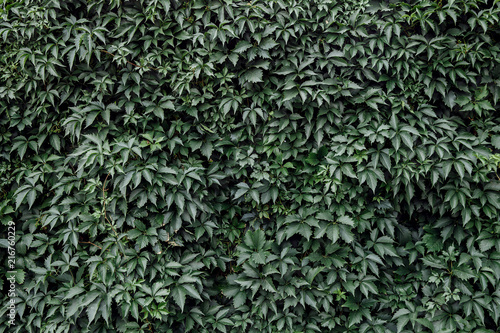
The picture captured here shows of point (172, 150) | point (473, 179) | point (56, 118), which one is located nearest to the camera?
point (473, 179)

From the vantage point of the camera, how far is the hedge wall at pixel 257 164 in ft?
8.48

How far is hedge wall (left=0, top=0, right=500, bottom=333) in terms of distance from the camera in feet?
8.48

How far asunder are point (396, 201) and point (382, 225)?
24 centimetres

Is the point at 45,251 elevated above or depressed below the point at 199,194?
below

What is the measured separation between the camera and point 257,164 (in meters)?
2.78

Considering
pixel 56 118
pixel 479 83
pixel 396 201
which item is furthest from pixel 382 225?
pixel 56 118

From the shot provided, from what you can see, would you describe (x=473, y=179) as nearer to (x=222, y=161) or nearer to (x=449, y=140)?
(x=449, y=140)

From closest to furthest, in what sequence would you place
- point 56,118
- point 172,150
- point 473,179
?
point 473,179
point 172,150
point 56,118

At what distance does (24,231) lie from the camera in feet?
9.50

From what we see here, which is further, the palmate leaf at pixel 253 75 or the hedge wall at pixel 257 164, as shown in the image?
the palmate leaf at pixel 253 75

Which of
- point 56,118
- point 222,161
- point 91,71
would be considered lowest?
point 222,161

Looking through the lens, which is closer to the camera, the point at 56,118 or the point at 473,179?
the point at 473,179

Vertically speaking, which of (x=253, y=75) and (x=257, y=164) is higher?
(x=253, y=75)

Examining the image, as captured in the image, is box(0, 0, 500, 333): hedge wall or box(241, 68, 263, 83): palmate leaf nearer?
box(0, 0, 500, 333): hedge wall
